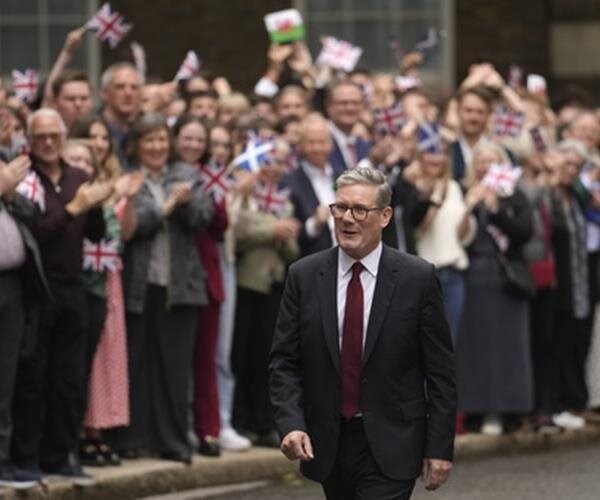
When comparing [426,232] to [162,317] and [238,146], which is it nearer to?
[238,146]

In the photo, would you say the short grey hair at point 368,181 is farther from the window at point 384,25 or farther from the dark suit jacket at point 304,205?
the window at point 384,25

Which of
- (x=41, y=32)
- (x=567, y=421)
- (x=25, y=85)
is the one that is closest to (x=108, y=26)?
(x=25, y=85)

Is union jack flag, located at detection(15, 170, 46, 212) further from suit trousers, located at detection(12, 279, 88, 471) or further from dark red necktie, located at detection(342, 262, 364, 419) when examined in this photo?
dark red necktie, located at detection(342, 262, 364, 419)

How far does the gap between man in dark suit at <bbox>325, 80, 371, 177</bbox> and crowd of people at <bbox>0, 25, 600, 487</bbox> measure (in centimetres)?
2

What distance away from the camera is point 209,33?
2591 centimetres

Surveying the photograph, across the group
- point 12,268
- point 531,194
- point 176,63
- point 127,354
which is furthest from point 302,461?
point 176,63

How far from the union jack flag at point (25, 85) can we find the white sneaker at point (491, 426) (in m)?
4.40

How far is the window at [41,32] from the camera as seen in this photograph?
25156mm

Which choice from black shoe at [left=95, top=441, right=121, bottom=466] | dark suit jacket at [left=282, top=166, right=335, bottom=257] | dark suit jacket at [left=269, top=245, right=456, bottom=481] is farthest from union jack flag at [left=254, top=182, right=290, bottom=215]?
dark suit jacket at [left=269, top=245, right=456, bottom=481]

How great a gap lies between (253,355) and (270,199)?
1055mm

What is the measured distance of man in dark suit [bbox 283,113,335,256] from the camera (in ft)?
53.2

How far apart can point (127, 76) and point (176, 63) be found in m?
9.82

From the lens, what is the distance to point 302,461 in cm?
973

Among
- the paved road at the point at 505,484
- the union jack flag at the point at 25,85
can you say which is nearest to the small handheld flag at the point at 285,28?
the paved road at the point at 505,484
